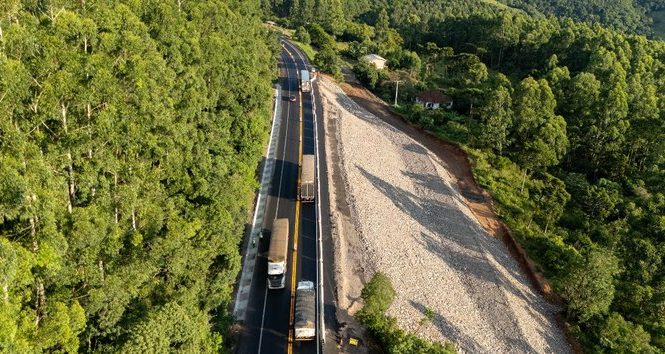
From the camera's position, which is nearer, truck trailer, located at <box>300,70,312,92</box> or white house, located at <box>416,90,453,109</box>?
truck trailer, located at <box>300,70,312,92</box>

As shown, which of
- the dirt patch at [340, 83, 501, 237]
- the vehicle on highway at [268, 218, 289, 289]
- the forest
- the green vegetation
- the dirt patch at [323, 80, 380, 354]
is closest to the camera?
the green vegetation

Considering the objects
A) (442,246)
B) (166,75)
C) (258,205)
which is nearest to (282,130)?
(258,205)

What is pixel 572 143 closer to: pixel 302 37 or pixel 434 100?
pixel 434 100

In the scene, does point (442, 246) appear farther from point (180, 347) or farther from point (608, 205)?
point (180, 347)

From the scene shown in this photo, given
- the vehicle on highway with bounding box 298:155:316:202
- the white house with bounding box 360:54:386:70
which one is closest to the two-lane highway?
the vehicle on highway with bounding box 298:155:316:202

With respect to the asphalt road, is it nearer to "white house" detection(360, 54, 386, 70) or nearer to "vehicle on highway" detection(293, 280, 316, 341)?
"vehicle on highway" detection(293, 280, 316, 341)

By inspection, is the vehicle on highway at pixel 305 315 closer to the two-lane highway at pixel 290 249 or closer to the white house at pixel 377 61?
the two-lane highway at pixel 290 249

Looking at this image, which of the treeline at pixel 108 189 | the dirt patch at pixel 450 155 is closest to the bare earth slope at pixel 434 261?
the dirt patch at pixel 450 155

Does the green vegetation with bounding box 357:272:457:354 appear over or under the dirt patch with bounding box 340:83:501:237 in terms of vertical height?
under
